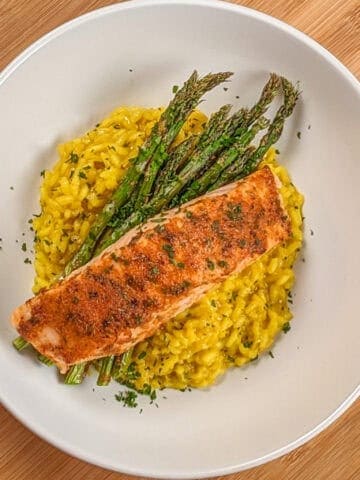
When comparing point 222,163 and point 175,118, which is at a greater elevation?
point 175,118

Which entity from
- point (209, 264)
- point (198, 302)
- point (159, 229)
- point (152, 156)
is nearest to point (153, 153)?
point (152, 156)

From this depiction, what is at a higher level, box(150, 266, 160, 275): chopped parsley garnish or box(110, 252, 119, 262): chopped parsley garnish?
box(110, 252, 119, 262): chopped parsley garnish

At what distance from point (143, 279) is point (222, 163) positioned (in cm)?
88

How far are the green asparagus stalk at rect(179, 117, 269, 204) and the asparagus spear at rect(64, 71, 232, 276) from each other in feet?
0.79

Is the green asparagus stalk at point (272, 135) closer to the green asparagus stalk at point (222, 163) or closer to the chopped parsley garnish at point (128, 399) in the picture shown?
the green asparagus stalk at point (222, 163)

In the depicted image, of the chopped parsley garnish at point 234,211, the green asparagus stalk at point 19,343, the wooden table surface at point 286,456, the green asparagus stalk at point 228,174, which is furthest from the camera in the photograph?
the wooden table surface at point 286,456

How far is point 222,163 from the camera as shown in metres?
4.11

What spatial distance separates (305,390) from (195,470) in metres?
0.81

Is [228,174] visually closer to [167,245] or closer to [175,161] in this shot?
[175,161]

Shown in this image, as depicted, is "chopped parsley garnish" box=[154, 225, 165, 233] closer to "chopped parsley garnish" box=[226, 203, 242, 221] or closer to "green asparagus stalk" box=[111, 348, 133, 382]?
"chopped parsley garnish" box=[226, 203, 242, 221]

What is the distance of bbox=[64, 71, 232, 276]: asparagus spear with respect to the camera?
13.3ft

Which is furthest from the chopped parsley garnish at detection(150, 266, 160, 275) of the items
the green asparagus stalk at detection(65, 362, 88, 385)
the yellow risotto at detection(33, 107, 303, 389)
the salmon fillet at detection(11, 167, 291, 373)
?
the green asparagus stalk at detection(65, 362, 88, 385)

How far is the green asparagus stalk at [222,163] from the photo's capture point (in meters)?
4.11

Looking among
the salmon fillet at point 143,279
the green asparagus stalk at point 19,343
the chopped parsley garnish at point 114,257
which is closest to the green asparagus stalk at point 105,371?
the salmon fillet at point 143,279
